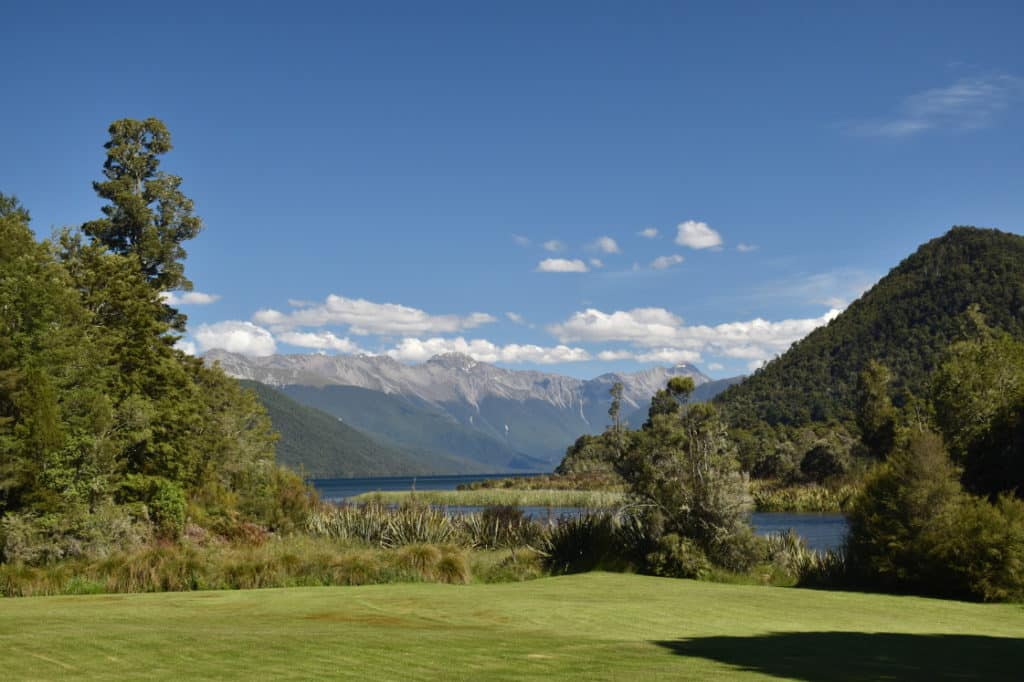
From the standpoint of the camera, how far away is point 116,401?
1432 inches

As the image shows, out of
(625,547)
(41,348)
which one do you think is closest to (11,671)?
(625,547)

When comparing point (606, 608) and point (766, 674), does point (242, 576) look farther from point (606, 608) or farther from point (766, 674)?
point (766, 674)

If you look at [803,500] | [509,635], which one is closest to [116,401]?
[509,635]

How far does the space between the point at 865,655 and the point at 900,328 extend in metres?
136

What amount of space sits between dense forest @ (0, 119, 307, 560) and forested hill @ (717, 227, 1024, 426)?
91.2m

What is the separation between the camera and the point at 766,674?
388 inches

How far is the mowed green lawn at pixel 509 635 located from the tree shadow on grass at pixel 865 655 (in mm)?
31

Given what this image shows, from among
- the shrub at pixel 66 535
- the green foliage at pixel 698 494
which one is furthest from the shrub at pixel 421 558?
the shrub at pixel 66 535

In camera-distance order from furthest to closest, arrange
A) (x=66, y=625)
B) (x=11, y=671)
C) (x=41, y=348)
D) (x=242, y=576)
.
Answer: (x=41, y=348), (x=242, y=576), (x=66, y=625), (x=11, y=671)

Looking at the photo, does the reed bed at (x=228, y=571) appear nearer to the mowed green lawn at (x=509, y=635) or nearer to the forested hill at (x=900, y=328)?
the mowed green lawn at (x=509, y=635)

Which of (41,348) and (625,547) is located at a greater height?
A: (41,348)

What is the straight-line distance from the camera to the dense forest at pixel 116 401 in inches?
1185

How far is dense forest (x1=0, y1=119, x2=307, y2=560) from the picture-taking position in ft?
98.7

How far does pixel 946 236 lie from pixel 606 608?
6379 inches
